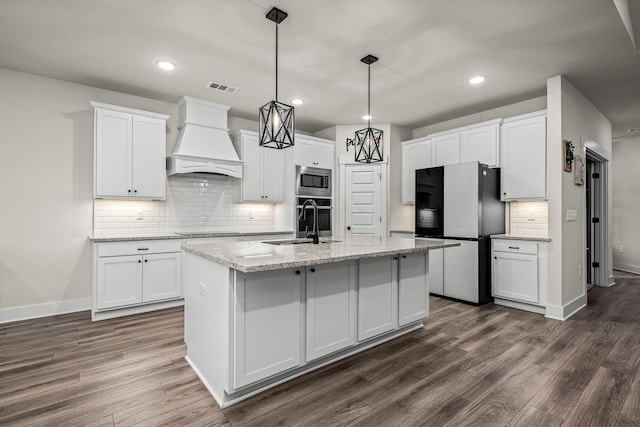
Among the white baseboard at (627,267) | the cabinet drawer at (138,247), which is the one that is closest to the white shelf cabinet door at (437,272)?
the cabinet drawer at (138,247)

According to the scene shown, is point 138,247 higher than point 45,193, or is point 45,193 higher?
point 45,193

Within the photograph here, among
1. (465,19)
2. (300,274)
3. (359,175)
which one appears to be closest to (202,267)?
Result: (300,274)

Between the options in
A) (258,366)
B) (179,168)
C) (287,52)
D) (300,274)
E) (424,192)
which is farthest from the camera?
(424,192)

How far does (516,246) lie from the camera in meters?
4.02

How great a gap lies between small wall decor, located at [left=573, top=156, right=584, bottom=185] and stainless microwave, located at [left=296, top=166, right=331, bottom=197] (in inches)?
131

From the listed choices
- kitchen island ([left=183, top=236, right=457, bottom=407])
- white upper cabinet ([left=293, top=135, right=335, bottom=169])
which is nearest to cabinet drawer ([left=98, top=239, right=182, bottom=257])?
kitchen island ([left=183, top=236, right=457, bottom=407])

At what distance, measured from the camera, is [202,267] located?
90.9 inches

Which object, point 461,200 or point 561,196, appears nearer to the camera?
point 561,196

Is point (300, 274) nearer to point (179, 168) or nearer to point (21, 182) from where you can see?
point (179, 168)

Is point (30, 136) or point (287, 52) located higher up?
point (287, 52)

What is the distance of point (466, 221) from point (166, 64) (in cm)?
394

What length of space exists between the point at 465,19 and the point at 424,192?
2.58 meters

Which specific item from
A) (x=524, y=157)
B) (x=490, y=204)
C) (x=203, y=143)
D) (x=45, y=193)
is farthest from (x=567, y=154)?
(x=45, y=193)

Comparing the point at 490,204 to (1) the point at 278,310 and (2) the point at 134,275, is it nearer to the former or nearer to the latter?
(1) the point at 278,310
